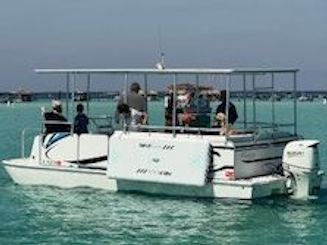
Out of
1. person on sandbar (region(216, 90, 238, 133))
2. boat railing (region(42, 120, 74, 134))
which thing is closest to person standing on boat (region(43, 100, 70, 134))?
boat railing (region(42, 120, 74, 134))

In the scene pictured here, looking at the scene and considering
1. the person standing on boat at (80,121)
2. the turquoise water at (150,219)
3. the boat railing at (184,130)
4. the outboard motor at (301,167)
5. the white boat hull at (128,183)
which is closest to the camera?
the turquoise water at (150,219)

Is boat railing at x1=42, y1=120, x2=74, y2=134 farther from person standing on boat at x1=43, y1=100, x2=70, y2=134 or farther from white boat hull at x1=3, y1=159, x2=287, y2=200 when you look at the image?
white boat hull at x1=3, y1=159, x2=287, y2=200

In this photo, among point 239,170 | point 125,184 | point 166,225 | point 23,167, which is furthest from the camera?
point 23,167

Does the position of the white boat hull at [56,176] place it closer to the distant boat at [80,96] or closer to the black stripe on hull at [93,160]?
the black stripe on hull at [93,160]

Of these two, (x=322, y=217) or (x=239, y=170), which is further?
(x=239, y=170)

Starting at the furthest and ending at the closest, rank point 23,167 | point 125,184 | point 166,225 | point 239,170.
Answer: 1. point 23,167
2. point 125,184
3. point 239,170
4. point 166,225

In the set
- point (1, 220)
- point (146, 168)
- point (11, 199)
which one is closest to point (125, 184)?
point (146, 168)

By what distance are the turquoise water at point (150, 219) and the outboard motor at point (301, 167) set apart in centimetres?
36

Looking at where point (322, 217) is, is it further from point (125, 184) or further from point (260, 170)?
point (125, 184)

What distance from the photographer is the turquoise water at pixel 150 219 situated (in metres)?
16.6

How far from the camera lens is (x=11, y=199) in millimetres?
21312

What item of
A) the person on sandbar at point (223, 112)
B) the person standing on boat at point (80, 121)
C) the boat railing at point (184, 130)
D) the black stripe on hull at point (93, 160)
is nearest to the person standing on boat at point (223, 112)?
the person on sandbar at point (223, 112)

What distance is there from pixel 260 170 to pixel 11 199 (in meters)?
5.54

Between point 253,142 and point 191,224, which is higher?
point 253,142
